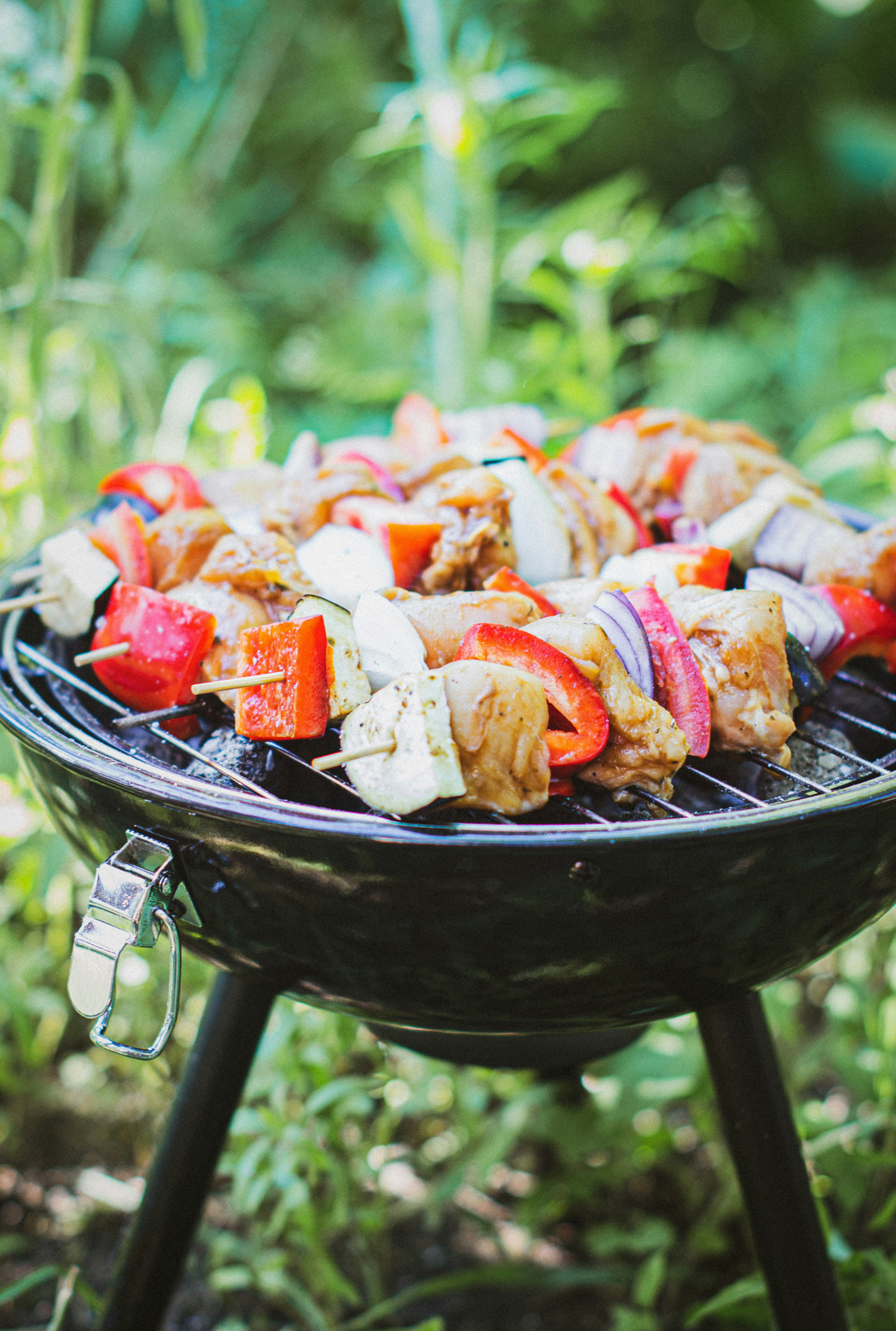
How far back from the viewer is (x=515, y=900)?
1091 millimetres

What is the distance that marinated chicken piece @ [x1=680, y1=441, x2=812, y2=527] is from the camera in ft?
6.51

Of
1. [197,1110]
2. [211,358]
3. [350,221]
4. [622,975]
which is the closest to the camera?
[622,975]

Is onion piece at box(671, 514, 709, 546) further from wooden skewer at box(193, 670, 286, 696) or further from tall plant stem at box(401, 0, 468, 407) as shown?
tall plant stem at box(401, 0, 468, 407)

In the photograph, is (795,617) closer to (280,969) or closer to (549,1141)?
(280,969)

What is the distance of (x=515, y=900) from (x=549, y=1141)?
5.28 ft

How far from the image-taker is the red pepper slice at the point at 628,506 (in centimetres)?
190

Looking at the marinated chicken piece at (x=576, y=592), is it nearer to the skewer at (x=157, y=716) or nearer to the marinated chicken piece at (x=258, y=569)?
the marinated chicken piece at (x=258, y=569)

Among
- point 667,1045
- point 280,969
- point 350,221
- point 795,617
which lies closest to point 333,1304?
point 667,1045

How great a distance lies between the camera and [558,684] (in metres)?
1.29

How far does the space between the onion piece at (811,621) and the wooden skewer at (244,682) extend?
2.51 ft

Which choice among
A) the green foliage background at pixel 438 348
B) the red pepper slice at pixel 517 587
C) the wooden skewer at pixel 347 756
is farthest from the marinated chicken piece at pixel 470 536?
the green foliage background at pixel 438 348

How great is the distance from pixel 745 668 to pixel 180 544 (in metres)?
0.96

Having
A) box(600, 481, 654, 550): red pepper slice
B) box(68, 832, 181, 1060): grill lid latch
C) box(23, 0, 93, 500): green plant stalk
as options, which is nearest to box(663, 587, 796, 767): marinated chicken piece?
box(600, 481, 654, 550): red pepper slice

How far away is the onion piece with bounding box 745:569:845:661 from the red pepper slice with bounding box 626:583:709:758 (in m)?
0.21
